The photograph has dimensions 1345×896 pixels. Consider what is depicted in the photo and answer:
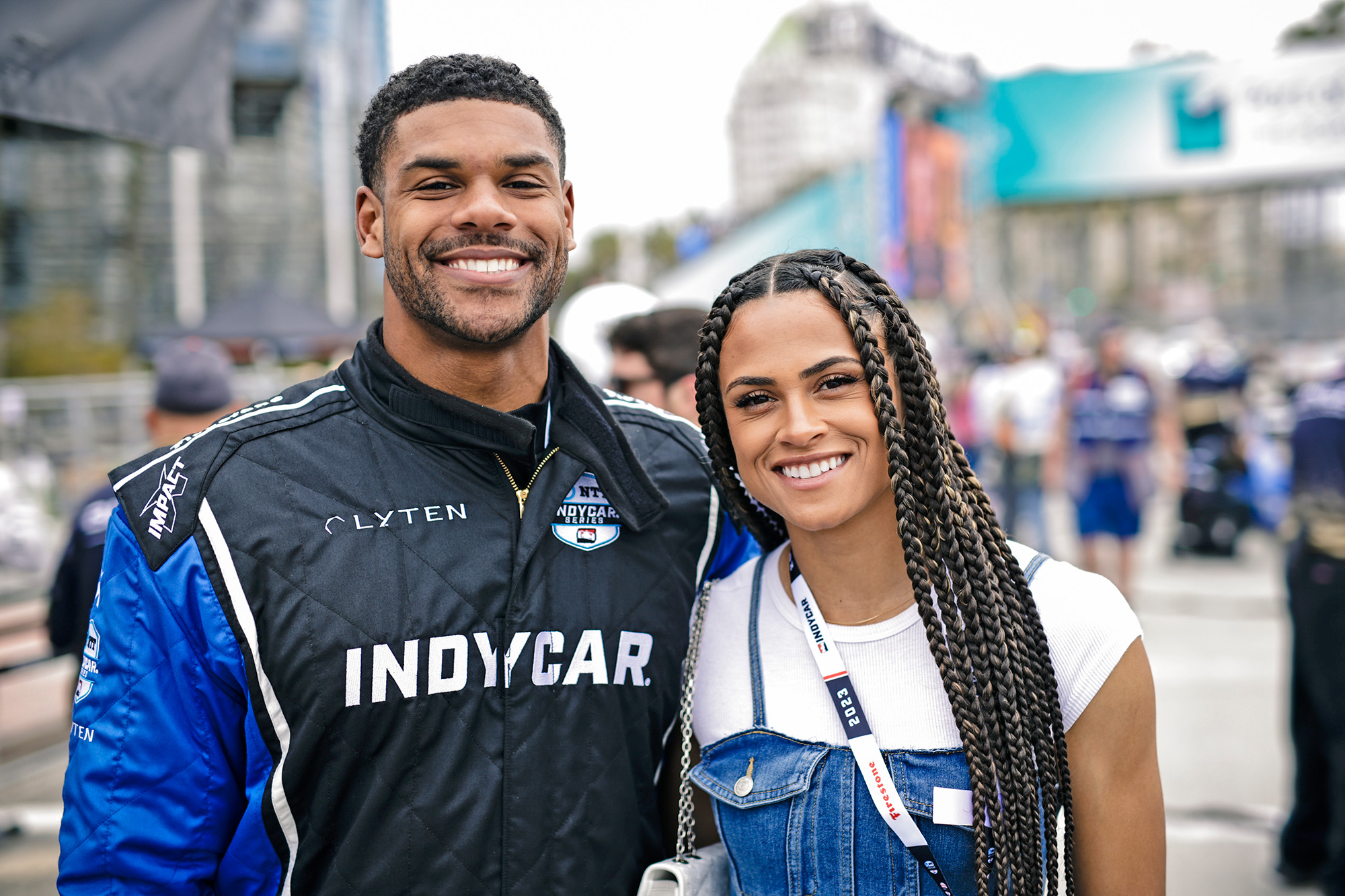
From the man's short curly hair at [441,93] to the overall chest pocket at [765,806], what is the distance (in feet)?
3.85

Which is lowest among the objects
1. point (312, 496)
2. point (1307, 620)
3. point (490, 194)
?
point (1307, 620)

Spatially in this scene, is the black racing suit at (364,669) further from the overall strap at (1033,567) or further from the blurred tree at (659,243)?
the blurred tree at (659,243)

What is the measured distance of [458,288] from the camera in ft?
6.08

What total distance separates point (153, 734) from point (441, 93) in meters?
1.18

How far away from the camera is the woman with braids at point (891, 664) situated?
5.58ft

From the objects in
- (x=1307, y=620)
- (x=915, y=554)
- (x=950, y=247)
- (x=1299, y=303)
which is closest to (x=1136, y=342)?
(x=950, y=247)

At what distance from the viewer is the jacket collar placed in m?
1.88

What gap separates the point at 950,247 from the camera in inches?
995

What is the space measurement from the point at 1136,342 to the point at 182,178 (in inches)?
931

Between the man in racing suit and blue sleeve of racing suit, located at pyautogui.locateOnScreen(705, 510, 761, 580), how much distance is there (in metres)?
0.15

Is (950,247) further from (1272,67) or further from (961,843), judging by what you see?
(961,843)

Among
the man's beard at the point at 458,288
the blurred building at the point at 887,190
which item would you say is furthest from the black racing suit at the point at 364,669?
the blurred building at the point at 887,190

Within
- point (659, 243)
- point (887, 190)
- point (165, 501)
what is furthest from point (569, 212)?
point (659, 243)

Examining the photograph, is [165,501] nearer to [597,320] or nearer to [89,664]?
[89,664]
